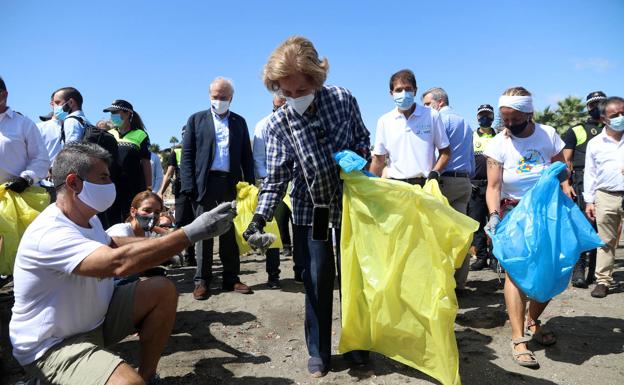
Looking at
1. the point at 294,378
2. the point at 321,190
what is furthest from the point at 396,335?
the point at 321,190

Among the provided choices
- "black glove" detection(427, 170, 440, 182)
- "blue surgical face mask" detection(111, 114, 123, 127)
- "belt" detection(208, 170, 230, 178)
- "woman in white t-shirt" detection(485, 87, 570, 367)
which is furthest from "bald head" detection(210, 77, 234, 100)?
"woman in white t-shirt" detection(485, 87, 570, 367)

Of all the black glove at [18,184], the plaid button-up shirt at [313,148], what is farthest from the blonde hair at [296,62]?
the black glove at [18,184]

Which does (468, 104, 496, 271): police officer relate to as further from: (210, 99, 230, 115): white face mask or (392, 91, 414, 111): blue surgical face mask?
(210, 99, 230, 115): white face mask

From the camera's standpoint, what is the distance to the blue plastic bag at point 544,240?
→ 2768 millimetres

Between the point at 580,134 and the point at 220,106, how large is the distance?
13.8ft

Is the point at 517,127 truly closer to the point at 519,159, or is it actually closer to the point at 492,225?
the point at 519,159

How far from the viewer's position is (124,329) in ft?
7.95

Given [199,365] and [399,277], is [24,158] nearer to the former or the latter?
[199,365]

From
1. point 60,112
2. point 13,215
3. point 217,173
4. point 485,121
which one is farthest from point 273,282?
point 485,121

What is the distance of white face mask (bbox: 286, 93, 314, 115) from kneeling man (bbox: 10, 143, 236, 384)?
2.74 ft

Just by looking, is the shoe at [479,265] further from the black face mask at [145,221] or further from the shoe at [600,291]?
the black face mask at [145,221]

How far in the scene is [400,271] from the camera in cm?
246

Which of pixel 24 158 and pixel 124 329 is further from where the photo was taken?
pixel 24 158

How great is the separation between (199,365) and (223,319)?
894 mm
